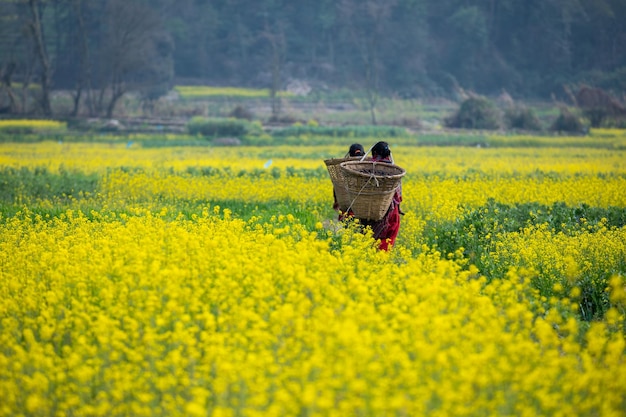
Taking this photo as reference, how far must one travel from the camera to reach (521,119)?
114 ft

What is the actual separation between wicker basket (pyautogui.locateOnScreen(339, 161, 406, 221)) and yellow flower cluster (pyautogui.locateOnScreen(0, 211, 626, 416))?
1.51 m

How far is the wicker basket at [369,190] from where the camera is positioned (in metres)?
7.45

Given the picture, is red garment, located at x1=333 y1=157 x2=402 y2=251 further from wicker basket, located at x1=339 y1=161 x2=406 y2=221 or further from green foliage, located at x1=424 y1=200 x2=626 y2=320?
green foliage, located at x1=424 y1=200 x2=626 y2=320

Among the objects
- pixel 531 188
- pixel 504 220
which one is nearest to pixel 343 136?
pixel 531 188

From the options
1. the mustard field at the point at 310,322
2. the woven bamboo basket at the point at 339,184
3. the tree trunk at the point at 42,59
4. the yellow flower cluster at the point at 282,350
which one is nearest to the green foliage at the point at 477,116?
the tree trunk at the point at 42,59

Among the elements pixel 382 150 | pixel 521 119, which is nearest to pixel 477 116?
pixel 521 119

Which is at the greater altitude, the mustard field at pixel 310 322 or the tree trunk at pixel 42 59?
the tree trunk at pixel 42 59

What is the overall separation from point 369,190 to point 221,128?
75.7ft

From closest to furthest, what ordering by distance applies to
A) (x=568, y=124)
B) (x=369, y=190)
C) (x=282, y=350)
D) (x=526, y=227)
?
1. (x=282, y=350)
2. (x=369, y=190)
3. (x=526, y=227)
4. (x=568, y=124)

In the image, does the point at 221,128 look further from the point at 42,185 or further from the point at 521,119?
the point at 42,185

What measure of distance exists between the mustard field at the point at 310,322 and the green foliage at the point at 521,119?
2469 cm

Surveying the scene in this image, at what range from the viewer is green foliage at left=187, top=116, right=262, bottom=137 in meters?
30.0

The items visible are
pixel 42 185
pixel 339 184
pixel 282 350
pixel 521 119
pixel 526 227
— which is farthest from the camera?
pixel 521 119

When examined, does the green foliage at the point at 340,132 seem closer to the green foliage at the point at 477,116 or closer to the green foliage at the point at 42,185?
the green foliage at the point at 477,116
